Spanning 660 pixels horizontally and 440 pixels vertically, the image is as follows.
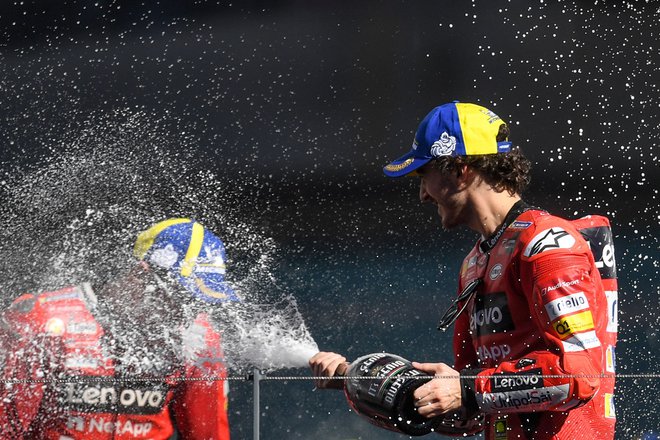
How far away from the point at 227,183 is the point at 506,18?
3288 millimetres

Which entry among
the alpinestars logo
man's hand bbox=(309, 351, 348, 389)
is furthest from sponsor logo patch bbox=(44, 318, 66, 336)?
the alpinestars logo

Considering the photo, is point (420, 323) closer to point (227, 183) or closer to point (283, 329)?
point (227, 183)

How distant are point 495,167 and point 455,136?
0.16m

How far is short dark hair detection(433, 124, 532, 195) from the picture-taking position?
251 cm

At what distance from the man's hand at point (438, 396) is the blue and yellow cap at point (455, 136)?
69cm

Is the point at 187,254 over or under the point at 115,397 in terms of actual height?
over

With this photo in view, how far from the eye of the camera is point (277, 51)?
25.9 ft

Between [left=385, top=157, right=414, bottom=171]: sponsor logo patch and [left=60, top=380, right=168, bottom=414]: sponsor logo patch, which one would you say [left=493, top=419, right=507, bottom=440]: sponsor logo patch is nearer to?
[left=385, top=157, right=414, bottom=171]: sponsor logo patch

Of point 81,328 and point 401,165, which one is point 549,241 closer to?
point 401,165

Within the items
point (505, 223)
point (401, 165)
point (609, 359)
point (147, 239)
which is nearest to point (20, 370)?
point (147, 239)

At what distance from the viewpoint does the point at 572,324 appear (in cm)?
207

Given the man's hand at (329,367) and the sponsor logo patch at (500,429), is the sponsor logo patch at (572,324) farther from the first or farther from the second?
the man's hand at (329,367)

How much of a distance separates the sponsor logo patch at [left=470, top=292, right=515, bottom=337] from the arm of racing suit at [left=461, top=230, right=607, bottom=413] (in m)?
0.14

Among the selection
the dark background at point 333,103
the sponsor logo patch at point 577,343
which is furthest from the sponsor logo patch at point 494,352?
the dark background at point 333,103
